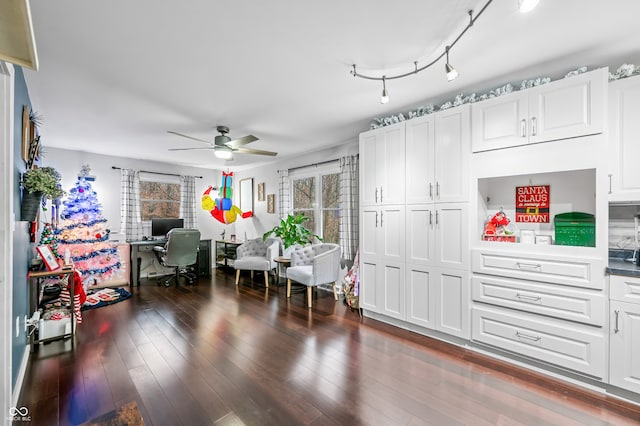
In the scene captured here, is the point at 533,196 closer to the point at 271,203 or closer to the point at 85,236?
the point at 271,203

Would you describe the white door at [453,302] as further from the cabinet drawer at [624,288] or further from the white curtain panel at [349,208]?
the white curtain panel at [349,208]

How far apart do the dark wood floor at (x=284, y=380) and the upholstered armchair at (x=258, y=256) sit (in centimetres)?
171

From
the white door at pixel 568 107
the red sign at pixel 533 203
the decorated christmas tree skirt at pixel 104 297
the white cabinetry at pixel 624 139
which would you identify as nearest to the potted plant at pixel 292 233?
the decorated christmas tree skirt at pixel 104 297

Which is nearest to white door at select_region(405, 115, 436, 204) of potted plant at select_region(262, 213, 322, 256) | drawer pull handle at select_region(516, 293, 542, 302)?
drawer pull handle at select_region(516, 293, 542, 302)

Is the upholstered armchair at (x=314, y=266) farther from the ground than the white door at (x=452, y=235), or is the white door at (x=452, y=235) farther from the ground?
the white door at (x=452, y=235)

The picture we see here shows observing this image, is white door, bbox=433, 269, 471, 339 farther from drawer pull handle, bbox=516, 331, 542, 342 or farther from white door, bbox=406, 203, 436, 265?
drawer pull handle, bbox=516, 331, 542, 342

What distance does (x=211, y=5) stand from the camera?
1656 millimetres

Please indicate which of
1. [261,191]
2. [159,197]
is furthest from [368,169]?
[159,197]

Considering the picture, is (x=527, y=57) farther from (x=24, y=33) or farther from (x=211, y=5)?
(x=24, y=33)

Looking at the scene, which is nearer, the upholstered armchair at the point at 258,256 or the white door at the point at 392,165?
the white door at the point at 392,165

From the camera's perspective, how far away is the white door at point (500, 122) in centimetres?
246

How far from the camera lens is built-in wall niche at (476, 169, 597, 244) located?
2.49 m

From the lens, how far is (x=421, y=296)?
308 cm

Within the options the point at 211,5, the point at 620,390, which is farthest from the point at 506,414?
the point at 211,5
